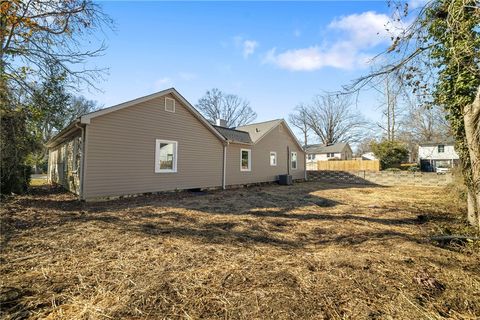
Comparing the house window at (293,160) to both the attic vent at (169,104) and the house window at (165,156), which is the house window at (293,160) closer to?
the house window at (165,156)

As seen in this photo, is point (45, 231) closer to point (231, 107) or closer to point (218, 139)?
point (218, 139)

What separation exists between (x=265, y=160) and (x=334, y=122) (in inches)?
1056

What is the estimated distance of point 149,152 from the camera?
31.0 ft

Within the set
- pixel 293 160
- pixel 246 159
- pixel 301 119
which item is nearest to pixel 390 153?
pixel 293 160

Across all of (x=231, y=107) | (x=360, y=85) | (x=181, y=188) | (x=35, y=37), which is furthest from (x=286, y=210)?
(x=231, y=107)

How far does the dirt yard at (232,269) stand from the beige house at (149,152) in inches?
105

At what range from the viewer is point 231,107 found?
125 ft

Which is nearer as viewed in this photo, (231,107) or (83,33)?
(83,33)

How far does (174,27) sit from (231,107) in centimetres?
3100

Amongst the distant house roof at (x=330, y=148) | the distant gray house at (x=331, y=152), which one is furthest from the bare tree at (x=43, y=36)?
the distant house roof at (x=330, y=148)

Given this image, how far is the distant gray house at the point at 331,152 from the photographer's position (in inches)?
1462

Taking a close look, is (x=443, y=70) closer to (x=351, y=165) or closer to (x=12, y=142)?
(x=12, y=142)

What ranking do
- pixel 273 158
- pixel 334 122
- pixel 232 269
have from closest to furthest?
1. pixel 232 269
2. pixel 273 158
3. pixel 334 122

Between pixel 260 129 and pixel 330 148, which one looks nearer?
pixel 260 129
